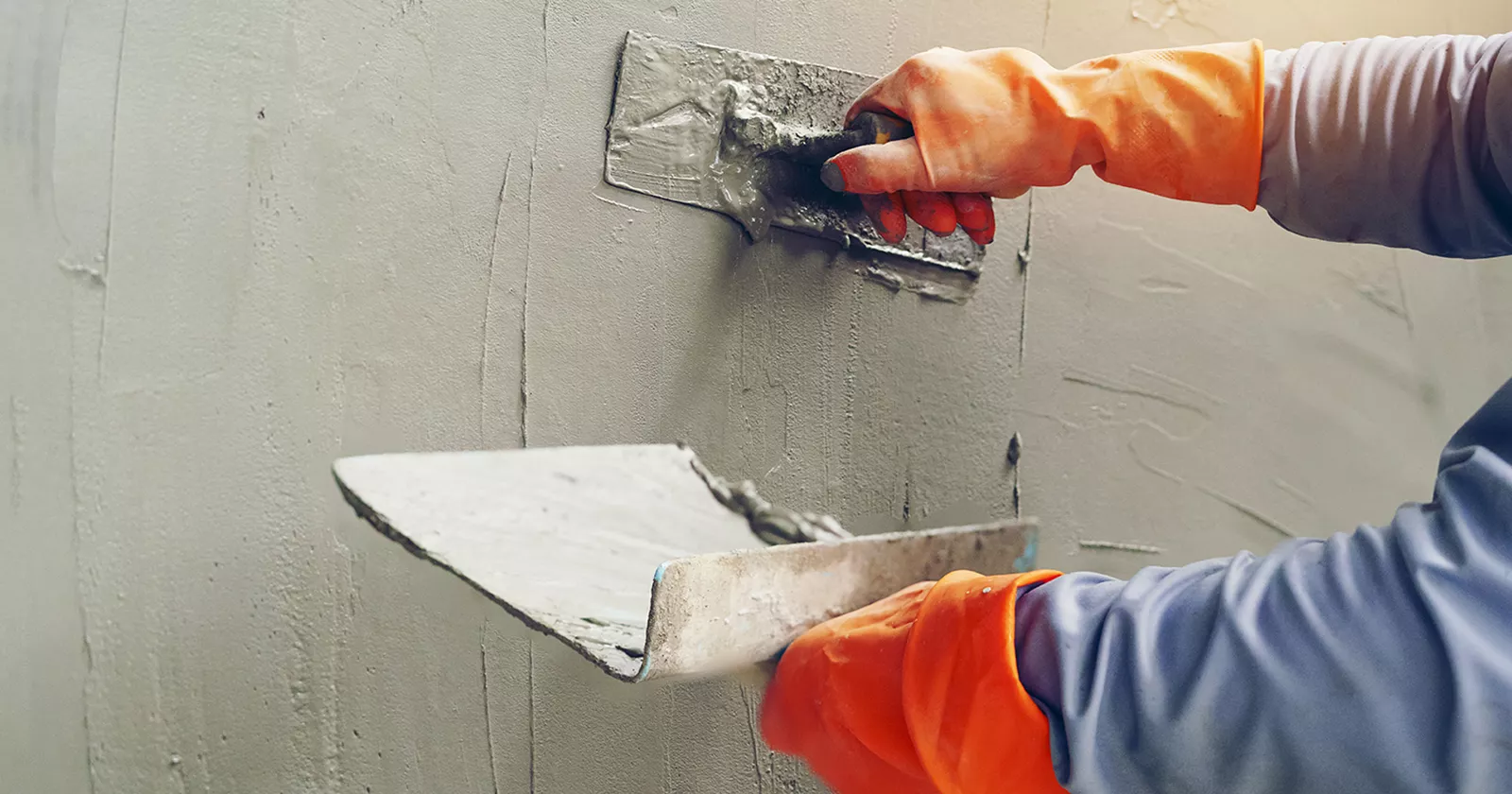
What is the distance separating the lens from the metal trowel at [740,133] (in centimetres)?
114

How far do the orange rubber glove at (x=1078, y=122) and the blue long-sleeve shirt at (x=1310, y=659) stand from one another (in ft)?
0.91

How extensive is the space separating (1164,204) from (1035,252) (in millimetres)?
258

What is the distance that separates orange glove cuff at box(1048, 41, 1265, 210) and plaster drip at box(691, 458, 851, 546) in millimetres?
591

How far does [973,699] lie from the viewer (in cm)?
75

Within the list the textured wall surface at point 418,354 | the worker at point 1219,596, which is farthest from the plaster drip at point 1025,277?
the worker at point 1219,596

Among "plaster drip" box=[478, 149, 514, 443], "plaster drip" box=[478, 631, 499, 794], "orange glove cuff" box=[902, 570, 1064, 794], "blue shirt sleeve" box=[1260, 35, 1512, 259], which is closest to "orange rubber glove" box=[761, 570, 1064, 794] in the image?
"orange glove cuff" box=[902, 570, 1064, 794]

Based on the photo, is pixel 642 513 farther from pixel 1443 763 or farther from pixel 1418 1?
pixel 1418 1

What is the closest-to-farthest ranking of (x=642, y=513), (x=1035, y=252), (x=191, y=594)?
(x=191, y=594), (x=642, y=513), (x=1035, y=252)

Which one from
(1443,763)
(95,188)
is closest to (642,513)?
(95,188)

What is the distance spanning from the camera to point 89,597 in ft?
2.87

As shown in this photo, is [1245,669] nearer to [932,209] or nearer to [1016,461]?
[932,209]

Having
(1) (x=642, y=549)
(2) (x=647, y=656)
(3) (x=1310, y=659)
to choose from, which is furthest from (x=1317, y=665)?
(1) (x=642, y=549)

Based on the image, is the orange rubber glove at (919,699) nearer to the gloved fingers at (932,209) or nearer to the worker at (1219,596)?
the worker at (1219,596)

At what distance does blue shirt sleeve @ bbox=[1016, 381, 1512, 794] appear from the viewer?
59 cm
